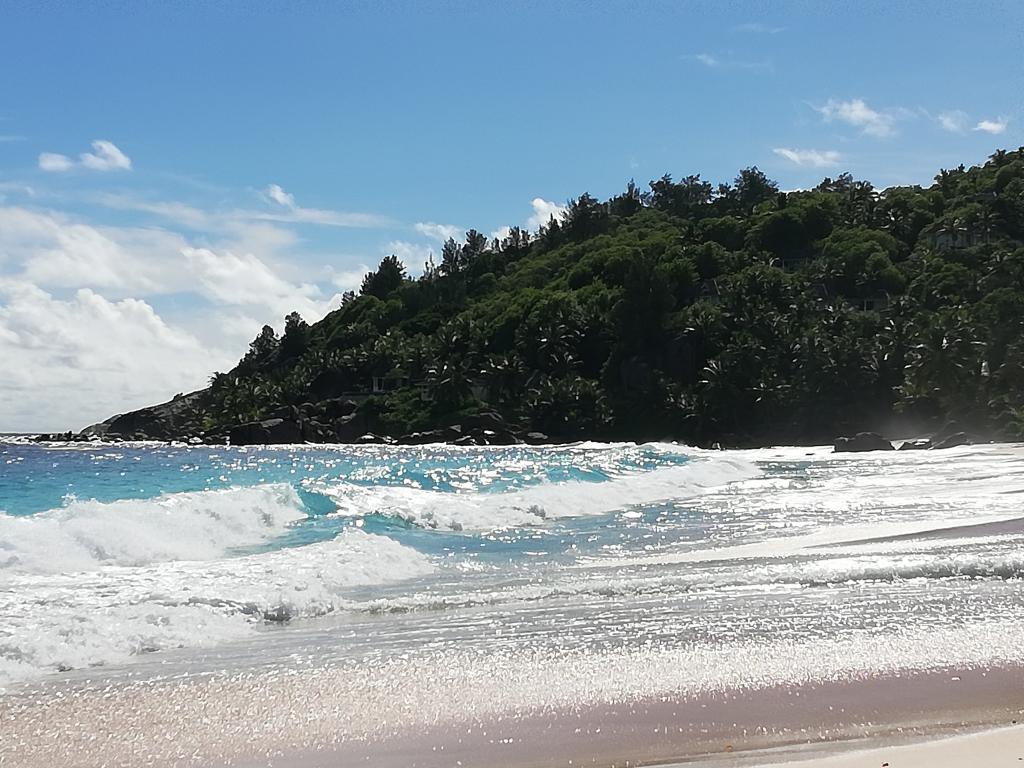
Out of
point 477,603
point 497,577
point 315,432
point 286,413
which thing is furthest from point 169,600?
point 286,413

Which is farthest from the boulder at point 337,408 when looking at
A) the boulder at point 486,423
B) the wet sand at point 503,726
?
the wet sand at point 503,726

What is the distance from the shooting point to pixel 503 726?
6.20m

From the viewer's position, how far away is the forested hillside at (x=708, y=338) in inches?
3041

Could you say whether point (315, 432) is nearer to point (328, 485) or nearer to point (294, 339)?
point (294, 339)

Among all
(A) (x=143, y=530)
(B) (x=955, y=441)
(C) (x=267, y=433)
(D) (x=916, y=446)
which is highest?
(C) (x=267, y=433)

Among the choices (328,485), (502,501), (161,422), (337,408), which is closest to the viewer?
(502,501)

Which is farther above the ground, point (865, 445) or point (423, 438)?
point (423, 438)

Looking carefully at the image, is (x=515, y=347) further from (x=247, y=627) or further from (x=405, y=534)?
(x=247, y=627)

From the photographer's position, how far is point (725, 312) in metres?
97.1

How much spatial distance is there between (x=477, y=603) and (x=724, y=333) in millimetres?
88506

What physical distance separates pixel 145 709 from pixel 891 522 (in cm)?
1338

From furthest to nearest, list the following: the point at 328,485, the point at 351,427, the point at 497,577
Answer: the point at 351,427
the point at 328,485
the point at 497,577

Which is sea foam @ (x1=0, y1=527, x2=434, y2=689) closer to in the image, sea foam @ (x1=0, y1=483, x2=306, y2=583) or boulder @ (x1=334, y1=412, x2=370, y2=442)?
sea foam @ (x1=0, y1=483, x2=306, y2=583)

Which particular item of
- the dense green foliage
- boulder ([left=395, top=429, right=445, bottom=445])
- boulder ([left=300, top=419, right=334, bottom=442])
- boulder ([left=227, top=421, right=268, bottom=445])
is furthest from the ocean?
boulder ([left=300, top=419, right=334, bottom=442])
